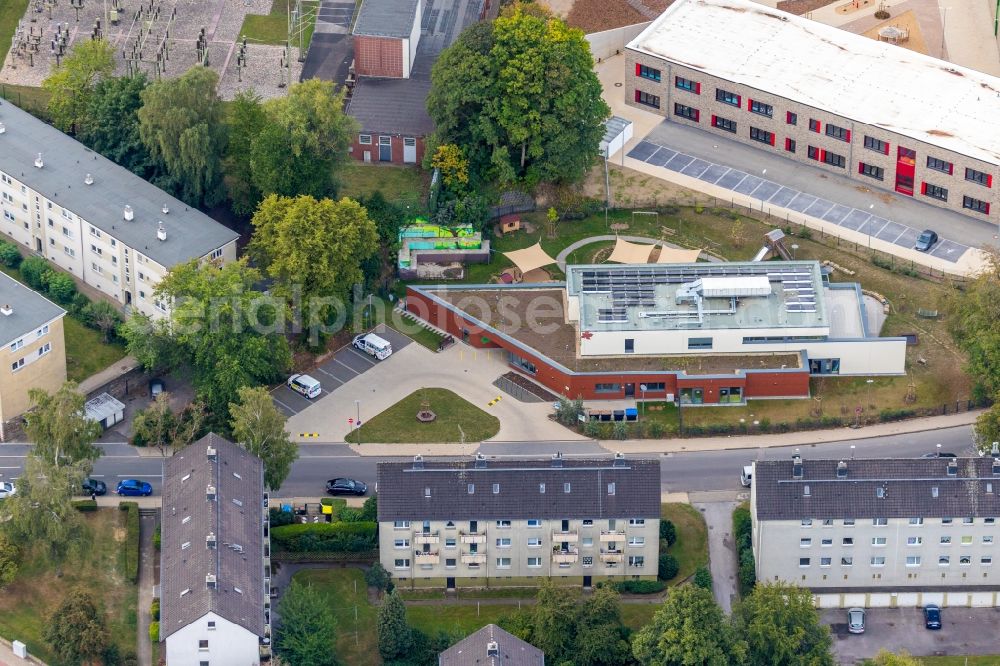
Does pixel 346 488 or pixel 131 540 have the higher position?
pixel 346 488

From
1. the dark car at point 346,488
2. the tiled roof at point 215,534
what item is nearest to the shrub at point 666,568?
the dark car at point 346,488

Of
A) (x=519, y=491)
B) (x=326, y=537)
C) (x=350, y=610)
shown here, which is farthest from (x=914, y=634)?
(x=326, y=537)

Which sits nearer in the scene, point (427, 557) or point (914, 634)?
point (914, 634)

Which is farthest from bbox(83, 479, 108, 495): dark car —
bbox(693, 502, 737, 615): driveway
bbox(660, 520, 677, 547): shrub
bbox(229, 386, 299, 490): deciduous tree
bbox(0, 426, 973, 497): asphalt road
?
bbox(693, 502, 737, 615): driveway

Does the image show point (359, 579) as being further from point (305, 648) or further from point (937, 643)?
point (937, 643)

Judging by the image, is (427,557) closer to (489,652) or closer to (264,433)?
(264,433)

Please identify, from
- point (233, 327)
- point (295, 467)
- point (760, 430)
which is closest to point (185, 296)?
point (233, 327)

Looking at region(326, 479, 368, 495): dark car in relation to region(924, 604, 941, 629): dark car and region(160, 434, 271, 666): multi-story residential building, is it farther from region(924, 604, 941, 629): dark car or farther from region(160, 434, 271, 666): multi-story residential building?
region(924, 604, 941, 629): dark car

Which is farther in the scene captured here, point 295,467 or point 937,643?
point 295,467
